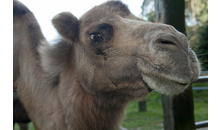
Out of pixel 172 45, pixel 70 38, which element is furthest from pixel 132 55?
pixel 70 38

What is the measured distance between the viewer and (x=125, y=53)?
90.2 inches

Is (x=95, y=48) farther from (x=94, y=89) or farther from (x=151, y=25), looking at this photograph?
(x=151, y=25)

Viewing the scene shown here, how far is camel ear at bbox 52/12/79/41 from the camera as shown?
8.89 ft

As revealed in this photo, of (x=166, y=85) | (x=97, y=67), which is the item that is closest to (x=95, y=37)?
(x=97, y=67)

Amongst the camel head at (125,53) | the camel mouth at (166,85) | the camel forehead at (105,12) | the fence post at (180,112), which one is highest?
the camel forehead at (105,12)

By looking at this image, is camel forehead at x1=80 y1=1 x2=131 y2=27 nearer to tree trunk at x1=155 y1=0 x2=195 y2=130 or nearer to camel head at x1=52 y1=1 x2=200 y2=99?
camel head at x1=52 y1=1 x2=200 y2=99

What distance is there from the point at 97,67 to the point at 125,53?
0.46 metres

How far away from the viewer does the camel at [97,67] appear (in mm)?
1919

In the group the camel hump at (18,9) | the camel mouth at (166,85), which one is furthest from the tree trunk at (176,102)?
the camel hump at (18,9)

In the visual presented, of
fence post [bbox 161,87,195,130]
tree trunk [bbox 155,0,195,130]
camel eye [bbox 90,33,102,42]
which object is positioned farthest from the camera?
fence post [bbox 161,87,195,130]

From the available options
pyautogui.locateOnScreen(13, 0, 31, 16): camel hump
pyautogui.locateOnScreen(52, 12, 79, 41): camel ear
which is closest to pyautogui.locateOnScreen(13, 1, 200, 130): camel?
pyautogui.locateOnScreen(52, 12, 79, 41): camel ear

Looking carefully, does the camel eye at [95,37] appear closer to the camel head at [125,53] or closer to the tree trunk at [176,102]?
the camel head at [125,53]

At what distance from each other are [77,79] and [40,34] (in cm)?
144
